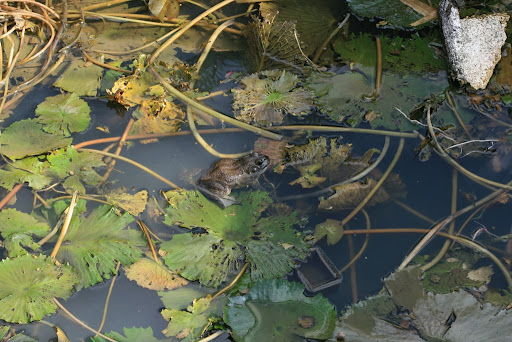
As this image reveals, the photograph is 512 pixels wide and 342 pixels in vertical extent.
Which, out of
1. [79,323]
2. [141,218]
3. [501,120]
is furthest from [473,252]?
[79,323]

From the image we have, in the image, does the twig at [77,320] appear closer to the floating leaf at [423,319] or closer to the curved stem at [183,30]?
the floating leaf at [423,319]

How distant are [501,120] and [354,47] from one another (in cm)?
104

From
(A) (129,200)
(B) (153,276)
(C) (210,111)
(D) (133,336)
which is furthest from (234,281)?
(C) (210,111)

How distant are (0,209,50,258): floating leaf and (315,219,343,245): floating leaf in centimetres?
146

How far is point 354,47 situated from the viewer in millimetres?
3250

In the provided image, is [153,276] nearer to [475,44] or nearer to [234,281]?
[234,281]

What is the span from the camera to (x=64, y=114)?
2.99 m

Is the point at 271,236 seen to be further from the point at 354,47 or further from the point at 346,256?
the point at 354,47

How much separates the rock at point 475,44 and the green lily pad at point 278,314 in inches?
70.0

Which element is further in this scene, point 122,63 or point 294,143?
point 122,63

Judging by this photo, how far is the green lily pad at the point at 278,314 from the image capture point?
2.23 m

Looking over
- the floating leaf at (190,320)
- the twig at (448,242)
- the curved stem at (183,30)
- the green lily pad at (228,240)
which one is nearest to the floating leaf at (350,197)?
the green lily pad at (228,240)

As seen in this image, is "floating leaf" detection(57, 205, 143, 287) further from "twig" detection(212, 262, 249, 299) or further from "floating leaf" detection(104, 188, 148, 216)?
"twig" detection(212, 262, 249, 299)

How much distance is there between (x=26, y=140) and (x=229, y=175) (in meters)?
1.25
